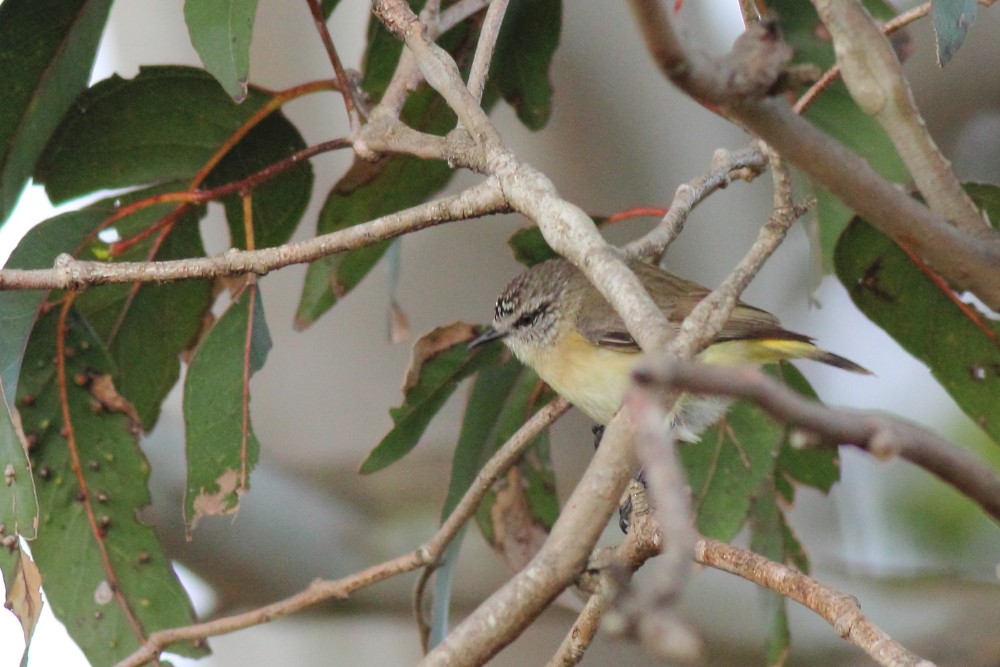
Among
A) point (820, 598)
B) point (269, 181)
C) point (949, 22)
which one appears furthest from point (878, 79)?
point (269, 181)

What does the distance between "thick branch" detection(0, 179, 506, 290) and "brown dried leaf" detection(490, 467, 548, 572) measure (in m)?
0.93

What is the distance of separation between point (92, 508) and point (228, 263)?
2.36 ft

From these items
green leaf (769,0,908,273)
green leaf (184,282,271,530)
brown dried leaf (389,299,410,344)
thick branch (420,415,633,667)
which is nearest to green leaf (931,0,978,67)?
green leaf (769,0,908,273)

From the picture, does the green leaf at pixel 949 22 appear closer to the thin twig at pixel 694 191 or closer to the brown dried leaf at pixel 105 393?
the thin twig at pixel 694 191

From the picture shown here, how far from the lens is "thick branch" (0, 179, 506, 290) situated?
1.21 meters

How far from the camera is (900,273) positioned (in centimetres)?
186

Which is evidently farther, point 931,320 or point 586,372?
point 586,372

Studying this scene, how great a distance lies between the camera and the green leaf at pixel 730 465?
6.33 feet

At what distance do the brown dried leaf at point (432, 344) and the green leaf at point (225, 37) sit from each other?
0.54 meters

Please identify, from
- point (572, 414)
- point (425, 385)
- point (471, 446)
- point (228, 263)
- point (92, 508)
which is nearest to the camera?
point (228, 263)

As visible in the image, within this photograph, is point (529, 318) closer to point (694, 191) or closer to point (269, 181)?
point (269, 181)

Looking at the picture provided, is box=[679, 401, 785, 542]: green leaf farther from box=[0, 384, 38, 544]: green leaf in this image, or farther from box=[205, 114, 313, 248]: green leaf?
box=[0, 384, 38, 544]: green leaf

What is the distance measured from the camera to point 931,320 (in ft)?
6.15

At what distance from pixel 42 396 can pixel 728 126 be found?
194 centimetres
